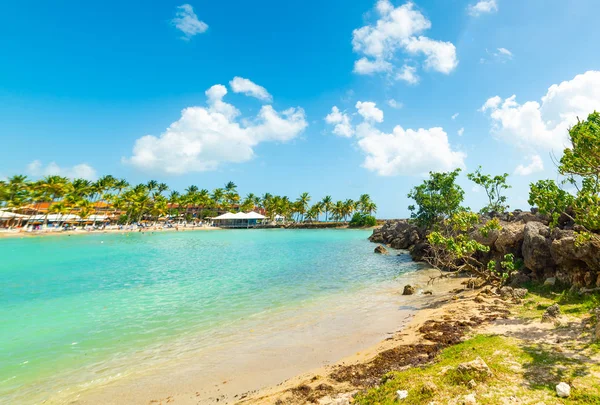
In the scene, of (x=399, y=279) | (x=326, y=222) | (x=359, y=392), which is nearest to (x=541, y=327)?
(x=359, y=392)

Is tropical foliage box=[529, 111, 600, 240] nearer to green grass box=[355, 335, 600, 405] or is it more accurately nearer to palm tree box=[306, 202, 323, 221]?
green grass box=[355, 335, 600, 405]

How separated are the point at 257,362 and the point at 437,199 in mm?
35879

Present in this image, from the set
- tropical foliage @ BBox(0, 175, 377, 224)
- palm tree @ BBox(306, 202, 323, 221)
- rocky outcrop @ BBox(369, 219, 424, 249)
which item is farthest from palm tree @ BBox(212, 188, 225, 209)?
rocky outcrop @ BBox(369, 219, 424, 249)

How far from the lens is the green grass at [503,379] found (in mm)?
5129

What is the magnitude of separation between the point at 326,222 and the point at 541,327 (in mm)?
110626

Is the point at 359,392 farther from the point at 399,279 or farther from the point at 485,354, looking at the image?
the point at 399,279

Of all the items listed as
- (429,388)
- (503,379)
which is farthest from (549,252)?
(429,388)

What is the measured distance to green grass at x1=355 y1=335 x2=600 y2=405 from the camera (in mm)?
5129

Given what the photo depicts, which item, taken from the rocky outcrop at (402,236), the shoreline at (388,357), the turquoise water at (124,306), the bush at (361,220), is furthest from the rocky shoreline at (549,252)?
the bush at (361,220)

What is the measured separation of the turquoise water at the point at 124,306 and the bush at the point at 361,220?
78.8 m

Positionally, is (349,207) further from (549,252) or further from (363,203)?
(549,252)

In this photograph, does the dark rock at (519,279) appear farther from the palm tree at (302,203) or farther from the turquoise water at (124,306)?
the palm tree at (302,203)

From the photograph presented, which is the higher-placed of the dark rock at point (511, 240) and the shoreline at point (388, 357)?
the dark rock at point (511, 240)

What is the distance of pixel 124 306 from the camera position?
51.6ft
